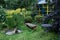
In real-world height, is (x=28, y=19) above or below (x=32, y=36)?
above

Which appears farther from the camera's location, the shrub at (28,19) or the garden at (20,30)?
the shrub at (28,19)

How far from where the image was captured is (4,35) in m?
7.10

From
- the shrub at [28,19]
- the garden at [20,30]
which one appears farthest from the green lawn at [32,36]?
the shrub at [28,19]

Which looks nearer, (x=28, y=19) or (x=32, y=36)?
(x=32, y=36)

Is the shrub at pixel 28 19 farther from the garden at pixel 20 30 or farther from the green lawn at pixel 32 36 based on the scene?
the green lawn at pixel 32 36

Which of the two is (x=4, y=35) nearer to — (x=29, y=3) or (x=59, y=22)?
(x=59, y=22)

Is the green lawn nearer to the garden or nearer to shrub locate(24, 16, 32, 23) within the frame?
the garden

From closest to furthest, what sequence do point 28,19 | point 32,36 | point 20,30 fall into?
point 32,36
point 20,30
point 28,19

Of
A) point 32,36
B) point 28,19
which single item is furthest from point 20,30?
point 28,19

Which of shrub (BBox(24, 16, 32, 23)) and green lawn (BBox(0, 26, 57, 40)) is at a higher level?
shrub (BBox(24, 16, 32, 23))

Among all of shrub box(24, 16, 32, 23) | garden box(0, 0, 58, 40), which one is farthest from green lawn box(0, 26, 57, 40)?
shrub box(24, 16, 32, 23)

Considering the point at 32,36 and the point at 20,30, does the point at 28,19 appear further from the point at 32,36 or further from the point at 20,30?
the point at 32,36

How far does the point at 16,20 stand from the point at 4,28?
2.37 feet

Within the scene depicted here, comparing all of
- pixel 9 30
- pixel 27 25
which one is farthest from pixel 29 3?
pixel 9 30
